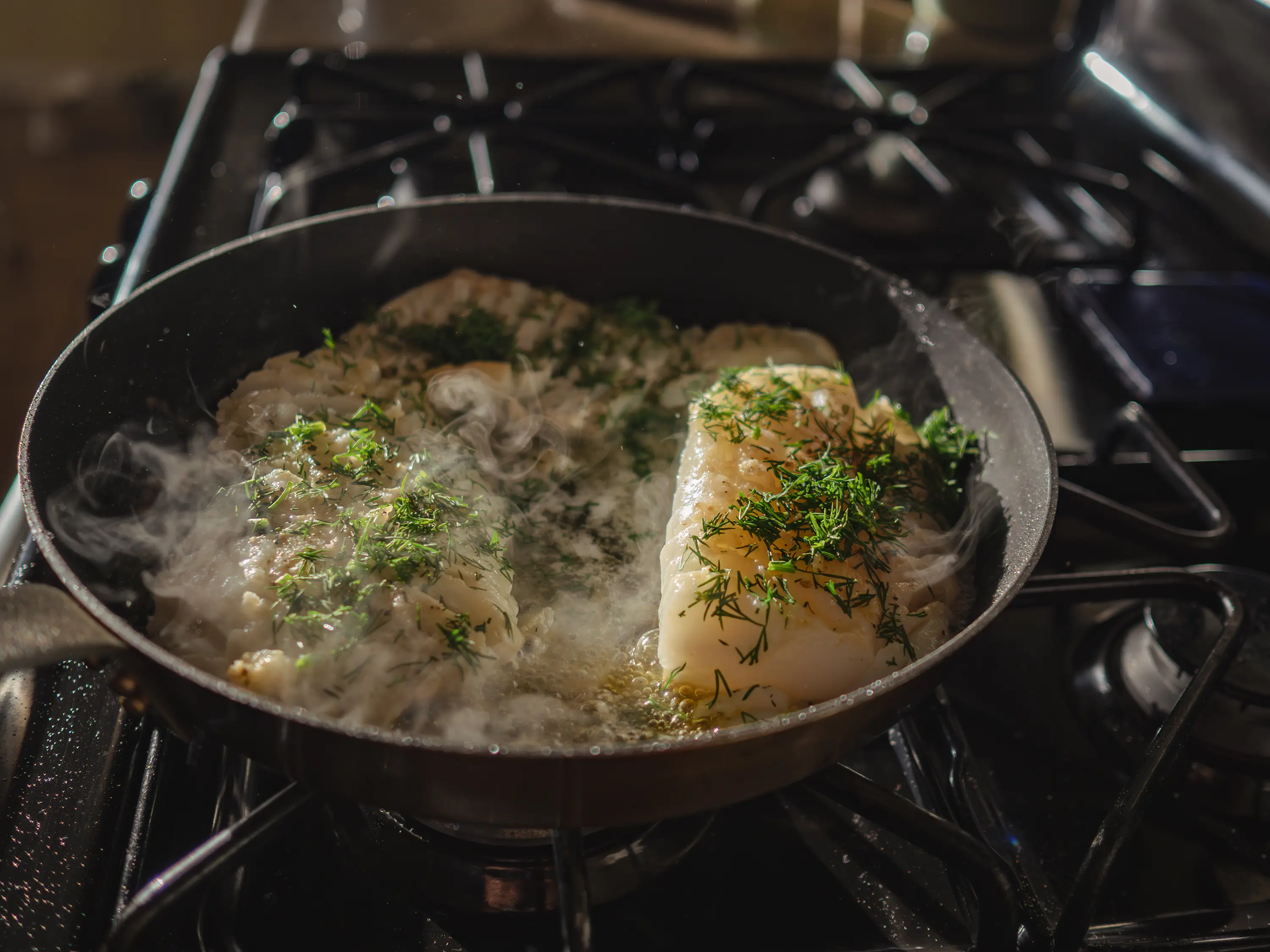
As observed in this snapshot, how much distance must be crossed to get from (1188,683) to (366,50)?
2.04 meters

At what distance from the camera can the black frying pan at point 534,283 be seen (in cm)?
75

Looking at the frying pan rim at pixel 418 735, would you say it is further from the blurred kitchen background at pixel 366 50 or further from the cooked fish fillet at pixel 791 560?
the blurred kitchen background at pixel 366 50

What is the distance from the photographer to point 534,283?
5.25 feet

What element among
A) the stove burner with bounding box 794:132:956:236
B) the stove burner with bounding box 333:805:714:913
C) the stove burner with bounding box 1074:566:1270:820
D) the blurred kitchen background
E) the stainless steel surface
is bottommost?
the stove burner with bounding box 333:805:714:913

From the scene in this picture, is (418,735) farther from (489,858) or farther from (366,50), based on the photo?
(366,50)

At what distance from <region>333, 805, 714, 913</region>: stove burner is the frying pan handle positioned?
36cm

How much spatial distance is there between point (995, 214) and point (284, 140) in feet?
4.63

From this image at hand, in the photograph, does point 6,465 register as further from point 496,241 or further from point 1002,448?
point 1002,448

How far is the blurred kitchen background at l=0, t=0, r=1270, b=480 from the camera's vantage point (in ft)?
6.60

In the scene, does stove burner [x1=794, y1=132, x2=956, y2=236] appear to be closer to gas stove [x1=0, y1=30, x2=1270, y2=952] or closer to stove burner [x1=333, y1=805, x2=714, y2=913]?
gas stove [x1=0, y1=30, x2=1270, y2=952]

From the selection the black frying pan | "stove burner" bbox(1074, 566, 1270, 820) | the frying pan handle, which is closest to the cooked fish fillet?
the black frying pan

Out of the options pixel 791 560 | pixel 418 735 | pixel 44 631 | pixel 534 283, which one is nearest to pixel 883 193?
pixel 534 283

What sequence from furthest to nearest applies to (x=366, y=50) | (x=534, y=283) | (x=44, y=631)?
(x=366, y=50) → (x=534, y=283) → (x=44, y=631)

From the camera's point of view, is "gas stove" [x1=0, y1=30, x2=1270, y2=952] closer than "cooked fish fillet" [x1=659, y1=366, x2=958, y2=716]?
Yes
